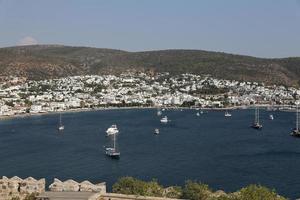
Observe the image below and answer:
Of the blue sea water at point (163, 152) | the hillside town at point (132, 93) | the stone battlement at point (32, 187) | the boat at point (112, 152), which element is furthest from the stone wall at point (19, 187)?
the hillside town at point (132, 93)

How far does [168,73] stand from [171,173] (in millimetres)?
71260

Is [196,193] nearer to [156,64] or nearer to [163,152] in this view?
[163,152]

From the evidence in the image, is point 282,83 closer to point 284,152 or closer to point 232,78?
point 232,78

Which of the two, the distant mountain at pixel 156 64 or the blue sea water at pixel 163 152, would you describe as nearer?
the blue sea water at pixel 163 152

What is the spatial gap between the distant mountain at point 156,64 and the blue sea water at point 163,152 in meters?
37.4

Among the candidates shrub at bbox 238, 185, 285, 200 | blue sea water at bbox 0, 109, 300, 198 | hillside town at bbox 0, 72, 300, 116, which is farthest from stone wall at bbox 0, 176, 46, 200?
hillside town at bbox 0, 72, 300, 116

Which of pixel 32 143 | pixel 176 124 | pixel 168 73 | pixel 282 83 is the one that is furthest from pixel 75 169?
pixel 168 73

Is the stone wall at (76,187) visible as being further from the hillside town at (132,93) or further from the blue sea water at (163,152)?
the hillside town at (132,93)

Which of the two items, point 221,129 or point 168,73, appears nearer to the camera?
point 221,129

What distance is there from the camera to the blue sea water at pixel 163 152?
76.6 feet

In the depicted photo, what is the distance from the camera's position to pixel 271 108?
63.8 meters

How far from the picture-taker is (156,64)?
102 metres

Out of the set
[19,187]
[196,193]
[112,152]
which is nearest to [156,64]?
[112,152]

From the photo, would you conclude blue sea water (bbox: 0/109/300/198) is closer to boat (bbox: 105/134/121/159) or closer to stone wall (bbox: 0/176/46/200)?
boat (bbox: 105/134/121/159)
